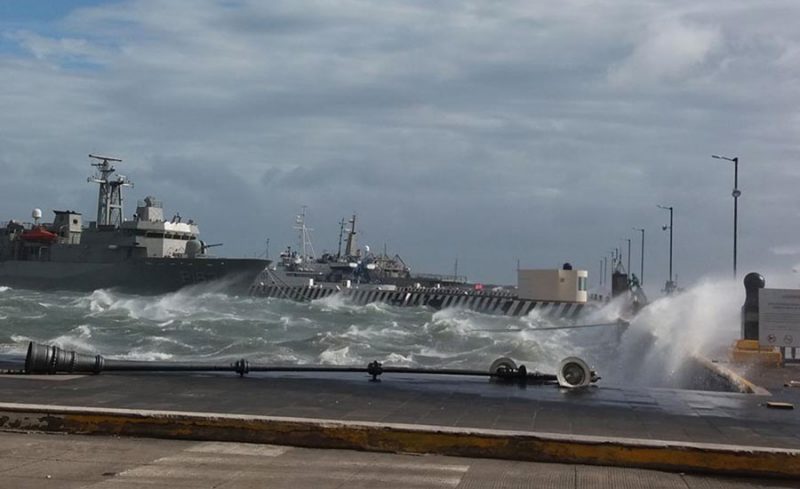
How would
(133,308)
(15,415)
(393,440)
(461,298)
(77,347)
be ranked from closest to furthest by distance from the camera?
1. (393,440)
2. (15,415)
3. (77,347)
4. (133,308)
5. (461,298)

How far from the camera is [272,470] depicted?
7566 millimetres

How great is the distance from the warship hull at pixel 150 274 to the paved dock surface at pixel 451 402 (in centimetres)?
6004

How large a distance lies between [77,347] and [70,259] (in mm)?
48758

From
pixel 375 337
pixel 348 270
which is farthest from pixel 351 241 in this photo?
pixel 375 337

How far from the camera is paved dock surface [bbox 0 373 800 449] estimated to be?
941 cm

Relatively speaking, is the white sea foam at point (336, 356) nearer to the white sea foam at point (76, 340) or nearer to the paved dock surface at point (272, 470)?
the white sea foam at point (76, 340)

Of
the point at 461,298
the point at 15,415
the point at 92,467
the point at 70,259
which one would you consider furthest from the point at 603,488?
the point at 70,259

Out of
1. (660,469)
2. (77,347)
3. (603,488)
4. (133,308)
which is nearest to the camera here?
(603,488)

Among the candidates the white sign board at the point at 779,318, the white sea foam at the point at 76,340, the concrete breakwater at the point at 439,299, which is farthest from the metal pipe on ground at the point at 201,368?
the concrete breakwater at the point at 439,299

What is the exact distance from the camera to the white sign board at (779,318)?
60.3 feet

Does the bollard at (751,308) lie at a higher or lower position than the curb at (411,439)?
higher

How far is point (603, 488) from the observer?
716 centimetres

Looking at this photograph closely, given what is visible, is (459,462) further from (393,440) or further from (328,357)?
(328,357)

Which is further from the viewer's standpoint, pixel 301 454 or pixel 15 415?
pixel 15 415
